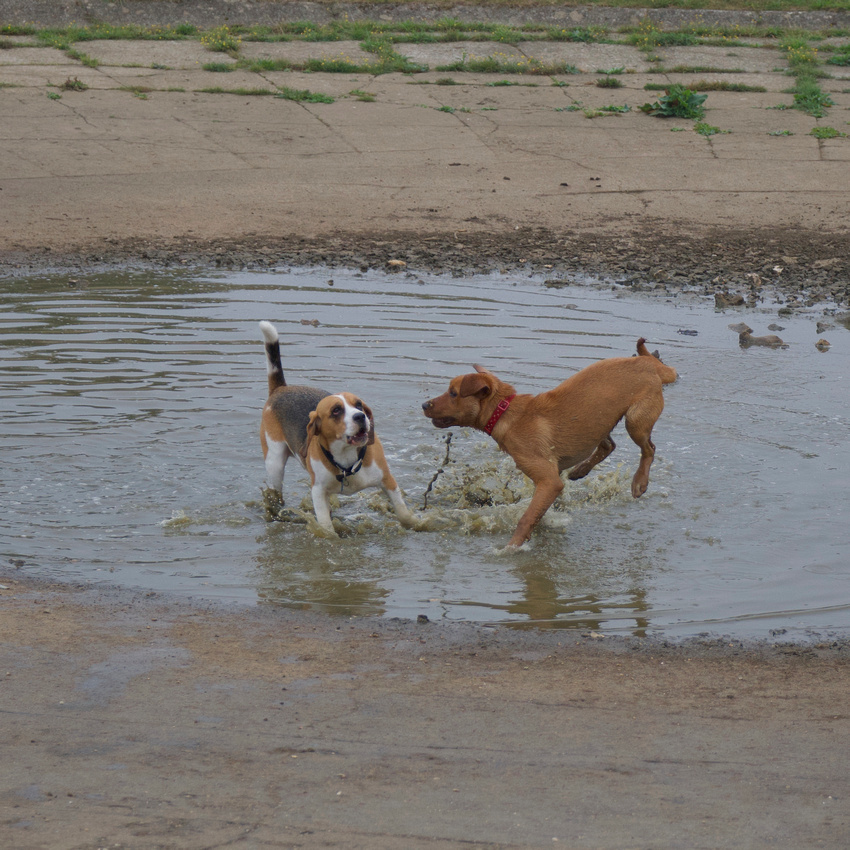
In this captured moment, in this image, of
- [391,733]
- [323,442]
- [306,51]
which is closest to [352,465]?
[323,442]

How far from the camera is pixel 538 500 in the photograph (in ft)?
22.3

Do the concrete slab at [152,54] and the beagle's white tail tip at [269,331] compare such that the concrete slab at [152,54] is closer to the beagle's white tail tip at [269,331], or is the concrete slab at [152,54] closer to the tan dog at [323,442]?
the beagle's white tail tip at [269,331]

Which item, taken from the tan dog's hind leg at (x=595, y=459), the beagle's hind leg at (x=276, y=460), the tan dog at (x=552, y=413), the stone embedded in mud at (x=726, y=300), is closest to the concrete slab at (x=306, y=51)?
the stone embedded in mud at (x=726, y=300)

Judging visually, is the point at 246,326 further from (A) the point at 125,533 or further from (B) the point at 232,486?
(A) the point at 125,533

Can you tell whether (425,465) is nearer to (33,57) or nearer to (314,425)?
(314,425)

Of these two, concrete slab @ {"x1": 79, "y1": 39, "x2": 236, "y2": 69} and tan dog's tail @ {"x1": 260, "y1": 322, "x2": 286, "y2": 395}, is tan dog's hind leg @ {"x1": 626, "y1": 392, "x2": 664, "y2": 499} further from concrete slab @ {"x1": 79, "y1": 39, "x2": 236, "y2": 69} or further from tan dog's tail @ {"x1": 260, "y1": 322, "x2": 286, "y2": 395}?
concrete slab @ {"x1": 79, "y1": 39, "x2": 236, "y2": 69}

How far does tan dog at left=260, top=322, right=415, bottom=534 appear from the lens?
6500 millimetres

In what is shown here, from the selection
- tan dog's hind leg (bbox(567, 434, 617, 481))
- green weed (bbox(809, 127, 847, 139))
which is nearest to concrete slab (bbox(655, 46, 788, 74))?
green weed (bbox(809, 127, 847, 139))

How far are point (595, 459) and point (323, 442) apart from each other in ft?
6.94

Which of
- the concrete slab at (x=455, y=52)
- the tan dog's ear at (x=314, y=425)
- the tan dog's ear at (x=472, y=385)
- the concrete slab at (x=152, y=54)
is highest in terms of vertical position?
the concrete slab at (x=455, y=52)

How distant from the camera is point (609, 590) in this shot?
6.32m

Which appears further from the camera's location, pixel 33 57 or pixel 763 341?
pixel 33 57

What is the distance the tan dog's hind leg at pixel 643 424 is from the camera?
7090 mm

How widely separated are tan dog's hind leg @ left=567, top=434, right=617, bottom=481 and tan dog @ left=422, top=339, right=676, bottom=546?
0.49 meters
